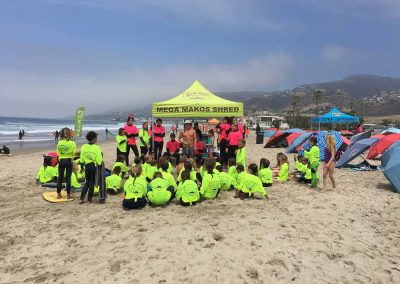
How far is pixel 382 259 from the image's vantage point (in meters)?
4.16

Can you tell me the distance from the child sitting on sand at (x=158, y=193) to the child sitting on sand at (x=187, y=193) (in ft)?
0.69

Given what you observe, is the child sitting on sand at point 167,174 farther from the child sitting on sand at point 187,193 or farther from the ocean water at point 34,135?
the ocean water at point 34,135

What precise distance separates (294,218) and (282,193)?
1.89m

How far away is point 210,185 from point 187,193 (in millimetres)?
592

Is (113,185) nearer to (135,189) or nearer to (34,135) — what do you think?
(135,189)

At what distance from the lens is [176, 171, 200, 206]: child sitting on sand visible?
6.28 metres

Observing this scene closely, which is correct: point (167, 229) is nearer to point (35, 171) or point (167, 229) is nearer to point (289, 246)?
point (289, 246)

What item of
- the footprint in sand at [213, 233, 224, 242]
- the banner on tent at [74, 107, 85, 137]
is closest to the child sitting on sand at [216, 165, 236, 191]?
the footprint in sand at [213, 233, 224, 242]

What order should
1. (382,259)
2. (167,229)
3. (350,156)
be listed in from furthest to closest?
(350,156)
(167,229)
(382,259)

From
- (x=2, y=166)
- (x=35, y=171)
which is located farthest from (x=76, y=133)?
(x=2, y=166)

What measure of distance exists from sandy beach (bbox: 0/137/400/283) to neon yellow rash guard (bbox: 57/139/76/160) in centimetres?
95

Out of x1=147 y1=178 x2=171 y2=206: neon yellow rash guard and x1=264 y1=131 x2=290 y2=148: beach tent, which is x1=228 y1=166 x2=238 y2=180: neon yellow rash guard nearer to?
x1=147 y1=178 x2=171 y2=206: neon yellow rash guard

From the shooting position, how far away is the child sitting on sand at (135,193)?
6.07 metres

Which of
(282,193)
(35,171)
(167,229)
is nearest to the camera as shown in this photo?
(167,229)
